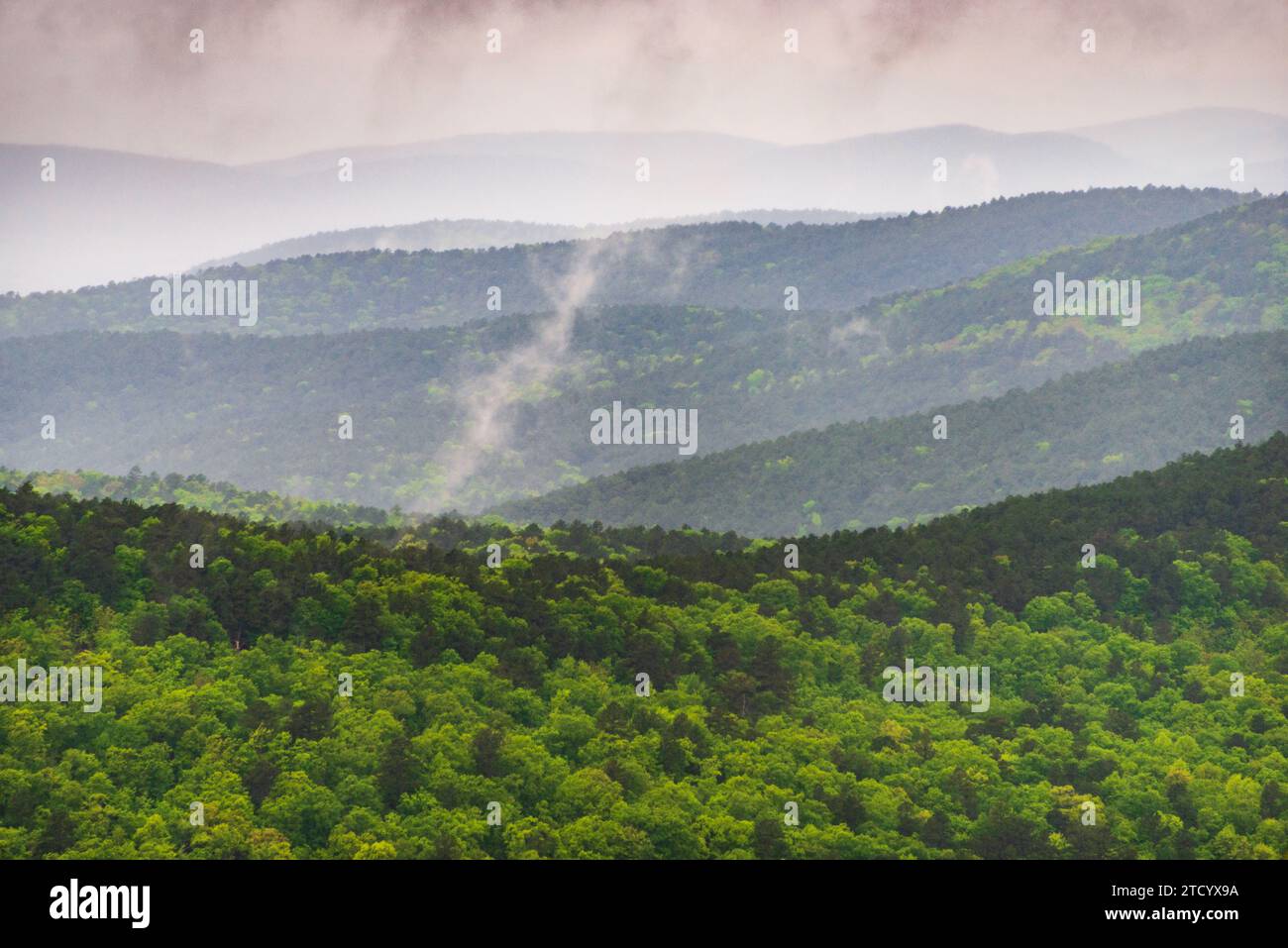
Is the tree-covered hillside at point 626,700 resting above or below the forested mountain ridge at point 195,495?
below

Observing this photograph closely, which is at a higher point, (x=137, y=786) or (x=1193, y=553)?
(x=1193, y=553)

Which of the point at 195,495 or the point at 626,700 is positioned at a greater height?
the point at 195,495

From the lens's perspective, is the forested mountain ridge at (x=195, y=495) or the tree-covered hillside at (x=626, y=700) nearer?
the tree-covered hillside at (x=626, y=700)

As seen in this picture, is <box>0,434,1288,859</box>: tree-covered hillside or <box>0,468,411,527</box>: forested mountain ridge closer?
<box>0,434,1288,859</box>: tree-covered hillside

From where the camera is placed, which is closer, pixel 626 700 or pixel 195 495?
pixel 626 700

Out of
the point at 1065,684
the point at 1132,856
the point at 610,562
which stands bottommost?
the point at 1132,856

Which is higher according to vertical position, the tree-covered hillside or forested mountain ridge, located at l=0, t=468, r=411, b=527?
forested mountain ridge, located at l=0, t=468, r=411, b=527
